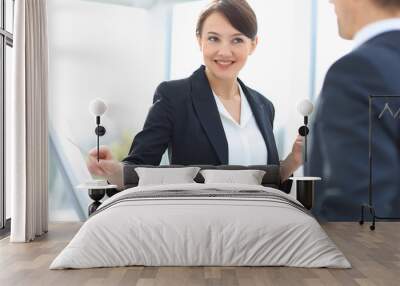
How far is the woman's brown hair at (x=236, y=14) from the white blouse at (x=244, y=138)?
84cm

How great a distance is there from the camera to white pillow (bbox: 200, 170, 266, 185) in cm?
666

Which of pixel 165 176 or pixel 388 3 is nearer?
pixel 165 176

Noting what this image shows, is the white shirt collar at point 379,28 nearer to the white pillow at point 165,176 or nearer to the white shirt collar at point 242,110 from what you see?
the white shirt collar at point 242,110

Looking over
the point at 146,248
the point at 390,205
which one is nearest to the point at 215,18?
the point at 390,205

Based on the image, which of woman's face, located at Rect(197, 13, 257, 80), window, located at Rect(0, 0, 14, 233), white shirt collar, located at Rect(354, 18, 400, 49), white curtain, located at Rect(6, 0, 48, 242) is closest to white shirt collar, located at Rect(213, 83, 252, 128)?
woman's face, located at Rect(197, 13, 257, 80)

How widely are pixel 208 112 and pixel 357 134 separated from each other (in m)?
1.80

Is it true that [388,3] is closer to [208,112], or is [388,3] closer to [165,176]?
[208,112]

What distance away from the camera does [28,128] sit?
6.10m

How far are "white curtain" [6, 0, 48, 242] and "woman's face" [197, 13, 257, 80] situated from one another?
6.53 feet

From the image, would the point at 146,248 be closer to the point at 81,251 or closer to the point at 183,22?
the point at 81,251

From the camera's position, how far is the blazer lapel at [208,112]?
7.29 m

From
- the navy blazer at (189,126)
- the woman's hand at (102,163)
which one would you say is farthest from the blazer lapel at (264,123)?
the woman's hand at (102,163)

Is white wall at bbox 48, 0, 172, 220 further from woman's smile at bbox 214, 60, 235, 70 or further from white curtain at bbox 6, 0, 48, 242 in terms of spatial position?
white curtain at bbox 6, 0, 48, 242

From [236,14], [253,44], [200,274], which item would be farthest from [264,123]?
[200,274]
